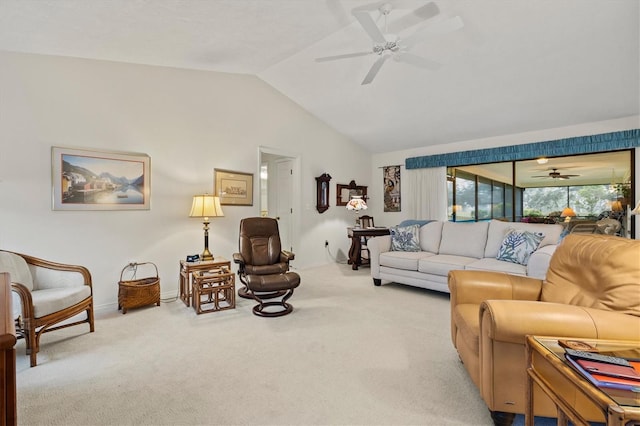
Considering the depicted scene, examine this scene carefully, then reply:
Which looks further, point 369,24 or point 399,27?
point 399,27

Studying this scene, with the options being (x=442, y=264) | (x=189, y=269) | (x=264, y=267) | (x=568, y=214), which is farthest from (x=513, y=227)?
(x=189, y=269)

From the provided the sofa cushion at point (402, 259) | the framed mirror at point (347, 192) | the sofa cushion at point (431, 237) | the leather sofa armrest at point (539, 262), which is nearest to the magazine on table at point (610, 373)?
the leather sofa armrest at point (539, 262)

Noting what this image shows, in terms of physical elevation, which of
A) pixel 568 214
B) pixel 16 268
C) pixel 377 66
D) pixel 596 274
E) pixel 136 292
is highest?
pixel 377 66

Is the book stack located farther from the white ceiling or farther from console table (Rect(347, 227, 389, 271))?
console table (Rect(347, 227, 389, 271))

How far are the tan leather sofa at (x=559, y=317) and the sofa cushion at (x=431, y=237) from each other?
8.39ft

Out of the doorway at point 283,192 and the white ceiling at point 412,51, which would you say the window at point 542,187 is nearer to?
the white ceiling at point 412,51

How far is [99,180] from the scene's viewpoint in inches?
130

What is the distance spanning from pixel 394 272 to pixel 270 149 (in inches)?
105

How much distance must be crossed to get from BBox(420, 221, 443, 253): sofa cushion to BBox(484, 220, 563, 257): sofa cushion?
665 millimetres

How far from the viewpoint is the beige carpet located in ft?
5.44

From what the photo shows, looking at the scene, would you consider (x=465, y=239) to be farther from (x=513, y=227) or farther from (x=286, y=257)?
(x=286, y=257)

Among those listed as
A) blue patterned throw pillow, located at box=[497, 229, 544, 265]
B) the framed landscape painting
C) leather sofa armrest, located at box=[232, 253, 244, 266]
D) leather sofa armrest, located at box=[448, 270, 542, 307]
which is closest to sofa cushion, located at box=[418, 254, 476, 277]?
blue patterned throw pillow, located at box=[497, 229, 544, 265]

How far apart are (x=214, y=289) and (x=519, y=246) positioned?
11.1 feet

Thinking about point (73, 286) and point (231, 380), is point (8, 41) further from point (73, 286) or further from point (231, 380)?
point (231, 380)
